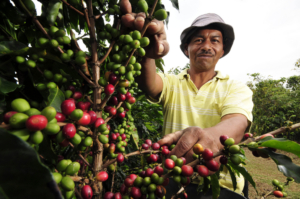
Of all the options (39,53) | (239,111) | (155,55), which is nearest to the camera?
(39,53)

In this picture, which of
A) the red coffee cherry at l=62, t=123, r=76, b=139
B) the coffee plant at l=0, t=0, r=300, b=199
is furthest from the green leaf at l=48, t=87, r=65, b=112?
the red coffee cherry at l=62, t=123, r=76, b=139

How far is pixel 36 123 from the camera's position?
464 millimetres

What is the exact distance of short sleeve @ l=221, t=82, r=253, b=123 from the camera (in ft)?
6.51

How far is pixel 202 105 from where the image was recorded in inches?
99.1

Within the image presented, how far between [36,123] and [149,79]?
1596 millimetres

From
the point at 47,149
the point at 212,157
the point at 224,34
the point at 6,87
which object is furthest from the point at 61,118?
the point at 224,34

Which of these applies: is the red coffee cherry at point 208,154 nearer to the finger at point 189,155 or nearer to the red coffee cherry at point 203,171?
the red coffee cherry at point 203,171

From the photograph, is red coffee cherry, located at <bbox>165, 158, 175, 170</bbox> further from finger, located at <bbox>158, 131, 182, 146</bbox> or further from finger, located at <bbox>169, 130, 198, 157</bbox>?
finger, located at <bbox>158, 131, 182, 146</bbox>

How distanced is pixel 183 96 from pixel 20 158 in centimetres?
247

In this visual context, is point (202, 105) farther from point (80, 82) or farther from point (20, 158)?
point (20, 158)

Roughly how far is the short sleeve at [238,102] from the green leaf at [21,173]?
2.02m

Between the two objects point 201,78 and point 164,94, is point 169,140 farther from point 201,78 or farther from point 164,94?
point 201,78

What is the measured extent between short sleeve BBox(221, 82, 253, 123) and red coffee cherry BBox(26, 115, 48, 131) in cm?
198

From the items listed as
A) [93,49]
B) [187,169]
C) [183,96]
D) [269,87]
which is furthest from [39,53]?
[269,87]
